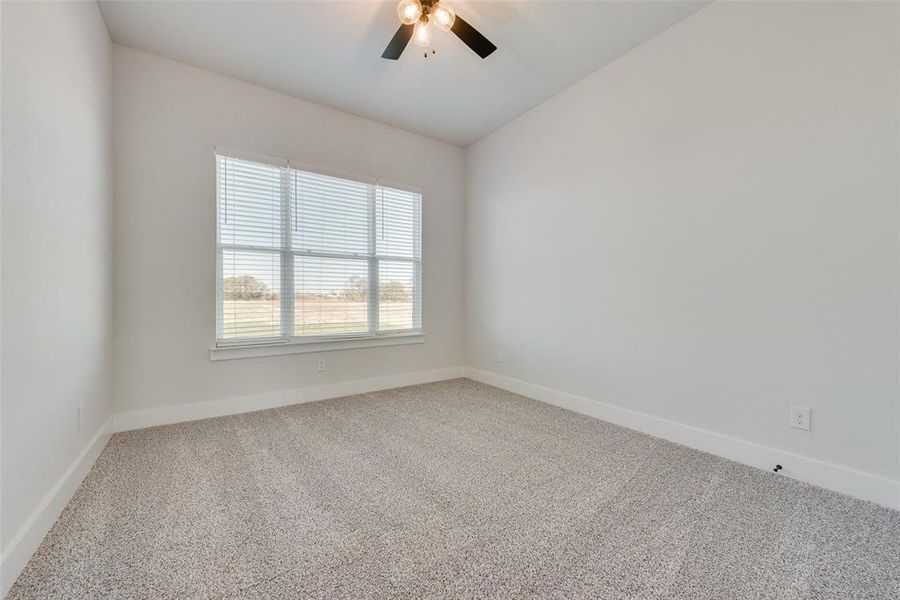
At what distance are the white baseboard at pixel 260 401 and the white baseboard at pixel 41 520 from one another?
22.0 inches

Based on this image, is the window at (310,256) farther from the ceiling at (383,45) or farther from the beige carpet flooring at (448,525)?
the beige carpet flooring at (448,525)

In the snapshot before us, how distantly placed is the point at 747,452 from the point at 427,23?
10.4 ft

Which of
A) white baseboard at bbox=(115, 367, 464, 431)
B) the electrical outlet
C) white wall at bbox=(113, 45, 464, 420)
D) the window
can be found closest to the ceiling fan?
white wall at bbox=(113, 45, 464, 420)

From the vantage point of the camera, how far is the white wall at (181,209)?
2.72m

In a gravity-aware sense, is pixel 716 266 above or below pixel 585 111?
below

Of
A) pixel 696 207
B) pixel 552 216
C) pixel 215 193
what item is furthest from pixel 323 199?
pixel 696 207

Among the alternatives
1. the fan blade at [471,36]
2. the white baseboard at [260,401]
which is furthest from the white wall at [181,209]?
the fan blade at [471,36]

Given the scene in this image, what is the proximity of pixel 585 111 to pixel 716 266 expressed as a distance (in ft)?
5.45

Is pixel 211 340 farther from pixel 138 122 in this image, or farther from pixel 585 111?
pixel 585 111

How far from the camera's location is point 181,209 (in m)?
2.91

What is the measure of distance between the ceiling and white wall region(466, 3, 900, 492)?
28cm

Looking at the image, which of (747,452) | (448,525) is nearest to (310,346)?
(448,525)

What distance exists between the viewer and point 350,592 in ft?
4.08

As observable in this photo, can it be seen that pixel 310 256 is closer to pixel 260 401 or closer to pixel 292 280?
pixel 292 280
